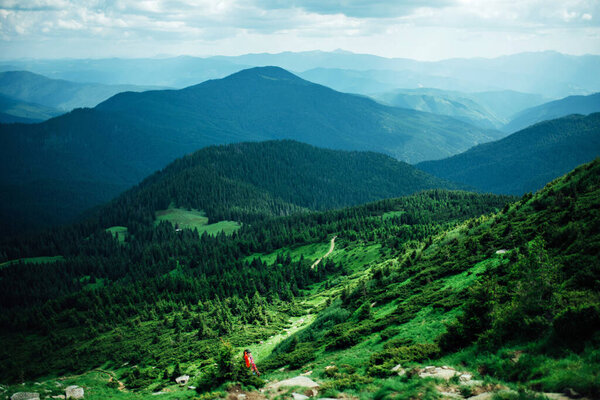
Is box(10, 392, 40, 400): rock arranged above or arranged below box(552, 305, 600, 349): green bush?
below

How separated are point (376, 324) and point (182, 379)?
31.7 meters

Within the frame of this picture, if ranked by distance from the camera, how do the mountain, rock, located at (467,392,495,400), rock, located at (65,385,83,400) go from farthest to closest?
rock, located at (65,385,83,400) → the mountain → rock, located at (467,392,495,400)

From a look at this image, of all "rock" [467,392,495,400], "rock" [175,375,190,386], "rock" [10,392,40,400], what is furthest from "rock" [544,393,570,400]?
"rock" [10,392,40,400]

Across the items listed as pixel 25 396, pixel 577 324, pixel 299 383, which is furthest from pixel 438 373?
pixel 25 396

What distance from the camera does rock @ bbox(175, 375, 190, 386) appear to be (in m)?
55.1

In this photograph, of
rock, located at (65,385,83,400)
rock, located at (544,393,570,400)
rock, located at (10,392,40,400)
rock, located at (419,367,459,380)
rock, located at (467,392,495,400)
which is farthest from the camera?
rock, located at (65,385,83,400)

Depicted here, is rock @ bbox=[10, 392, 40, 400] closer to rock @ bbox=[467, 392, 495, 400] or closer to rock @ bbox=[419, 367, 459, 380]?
rock @ bbox=[419, 367, 459, 380]

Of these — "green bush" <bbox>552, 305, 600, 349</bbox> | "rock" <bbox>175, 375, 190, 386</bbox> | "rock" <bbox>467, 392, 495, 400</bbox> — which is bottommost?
"rock" <bbox>175, 375, 190, 386</bbox>

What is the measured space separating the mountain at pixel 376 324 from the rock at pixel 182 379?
110 centimetres

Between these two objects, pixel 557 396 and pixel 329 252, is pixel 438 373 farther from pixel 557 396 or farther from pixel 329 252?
pixel 329 252

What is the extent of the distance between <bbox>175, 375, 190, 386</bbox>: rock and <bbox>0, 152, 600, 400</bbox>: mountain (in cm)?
110

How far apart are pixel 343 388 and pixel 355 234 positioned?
143m

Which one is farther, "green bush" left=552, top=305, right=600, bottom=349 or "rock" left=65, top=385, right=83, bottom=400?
"rock" left=65, top=385, right=83, bottom=400

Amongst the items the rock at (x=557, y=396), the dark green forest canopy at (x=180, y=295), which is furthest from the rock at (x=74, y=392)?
the rock at (x=557, y=396)
